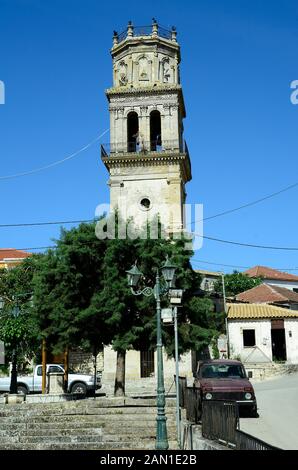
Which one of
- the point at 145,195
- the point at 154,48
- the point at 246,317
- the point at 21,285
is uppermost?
the point at 154,48

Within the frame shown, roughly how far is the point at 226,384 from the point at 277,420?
Answer: 1.85 meters

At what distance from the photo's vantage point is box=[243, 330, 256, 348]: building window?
4028 centimetres

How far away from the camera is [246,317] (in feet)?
132

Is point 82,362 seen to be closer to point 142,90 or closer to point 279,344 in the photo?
point 279,344

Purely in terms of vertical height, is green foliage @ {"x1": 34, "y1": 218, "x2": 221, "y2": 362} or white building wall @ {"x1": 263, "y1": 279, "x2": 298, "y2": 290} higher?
white building wall @ {"x1": 263, "y1": 279, "x2": 298, "y2": 290}

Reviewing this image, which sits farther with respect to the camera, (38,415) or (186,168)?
(186,168)

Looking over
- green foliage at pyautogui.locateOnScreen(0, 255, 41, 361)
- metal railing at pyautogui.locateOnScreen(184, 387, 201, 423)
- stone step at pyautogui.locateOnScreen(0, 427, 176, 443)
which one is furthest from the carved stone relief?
stone step at pyautogui.locateOnScreen(0, 427, 176, 443)

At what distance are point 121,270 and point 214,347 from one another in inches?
657

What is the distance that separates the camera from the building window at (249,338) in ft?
132

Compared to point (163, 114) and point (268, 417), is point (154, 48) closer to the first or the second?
point (163, 114)

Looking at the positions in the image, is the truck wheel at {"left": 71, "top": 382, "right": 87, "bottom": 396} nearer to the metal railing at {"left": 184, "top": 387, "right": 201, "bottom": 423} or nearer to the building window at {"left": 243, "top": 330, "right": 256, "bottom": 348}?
the building window at {"left": 243, "top": 330, "right": 256, "bottom": 348}

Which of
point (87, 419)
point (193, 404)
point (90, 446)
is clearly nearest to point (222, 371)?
point (193, 404)

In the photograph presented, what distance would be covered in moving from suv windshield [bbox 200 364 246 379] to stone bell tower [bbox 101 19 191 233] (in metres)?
16.7

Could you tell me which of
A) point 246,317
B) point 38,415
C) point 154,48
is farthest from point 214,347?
point 38,415
